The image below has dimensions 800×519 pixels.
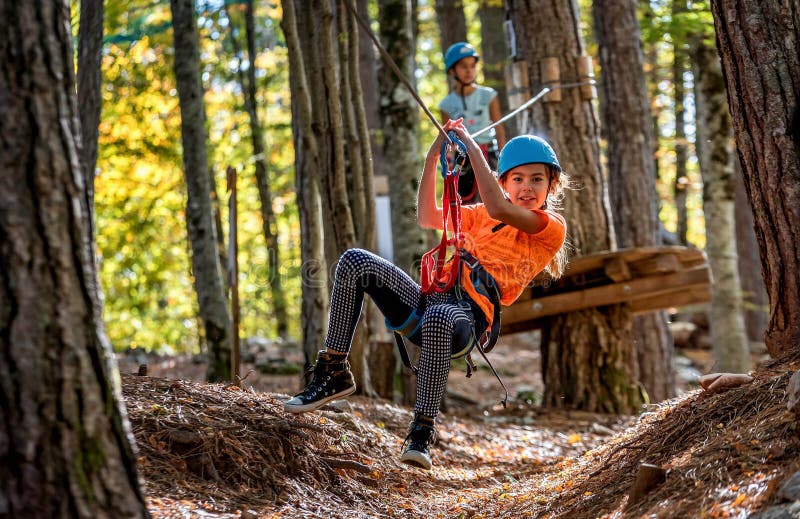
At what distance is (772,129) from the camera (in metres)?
4.30

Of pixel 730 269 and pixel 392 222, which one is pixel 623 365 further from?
pixel 730 269

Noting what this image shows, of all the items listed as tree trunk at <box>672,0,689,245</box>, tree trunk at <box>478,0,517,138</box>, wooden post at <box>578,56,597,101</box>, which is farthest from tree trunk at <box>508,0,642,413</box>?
tree trunk at <box>672,0,689,245</box>

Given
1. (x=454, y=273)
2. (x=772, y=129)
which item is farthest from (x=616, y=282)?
(x=454, y=273)

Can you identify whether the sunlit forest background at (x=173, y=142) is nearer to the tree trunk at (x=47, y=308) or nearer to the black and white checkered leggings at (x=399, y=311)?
the black and white checkered leggings at (x=399, y=311)

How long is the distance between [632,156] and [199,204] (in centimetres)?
488

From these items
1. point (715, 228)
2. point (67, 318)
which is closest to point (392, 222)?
point (715, 228)

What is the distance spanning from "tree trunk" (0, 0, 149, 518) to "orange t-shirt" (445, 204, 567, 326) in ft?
7.40

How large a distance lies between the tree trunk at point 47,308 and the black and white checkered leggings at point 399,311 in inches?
68.2

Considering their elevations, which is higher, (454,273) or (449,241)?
(449,241)

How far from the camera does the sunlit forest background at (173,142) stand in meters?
15.1

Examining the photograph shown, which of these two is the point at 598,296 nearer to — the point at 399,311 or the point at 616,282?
the point at 616,282

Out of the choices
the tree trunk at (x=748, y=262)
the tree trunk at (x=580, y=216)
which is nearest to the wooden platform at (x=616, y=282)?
the tree trunk at (x=580, y=216)

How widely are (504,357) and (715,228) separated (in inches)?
185

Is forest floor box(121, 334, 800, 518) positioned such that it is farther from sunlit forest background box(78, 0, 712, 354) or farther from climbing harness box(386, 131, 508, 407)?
sunlit forest background box(78, 0, 712, 354)
